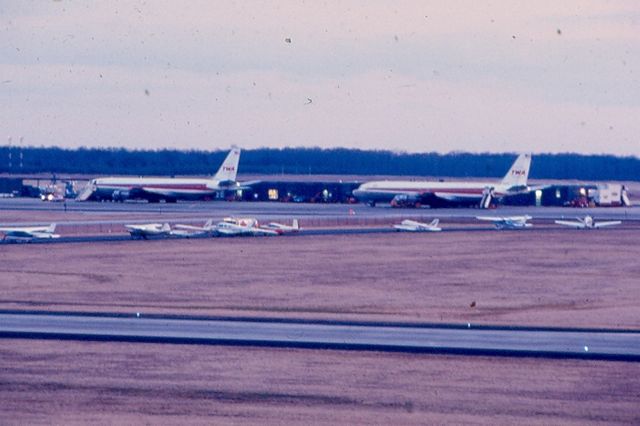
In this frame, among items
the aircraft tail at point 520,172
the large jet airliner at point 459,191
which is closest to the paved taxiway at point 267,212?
the large jet airliner at point 459,191

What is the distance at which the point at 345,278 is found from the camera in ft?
142

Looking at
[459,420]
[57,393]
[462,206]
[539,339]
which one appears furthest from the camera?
[462,206]

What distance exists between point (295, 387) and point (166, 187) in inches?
3870

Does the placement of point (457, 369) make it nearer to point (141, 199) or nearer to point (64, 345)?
point (64, 345)

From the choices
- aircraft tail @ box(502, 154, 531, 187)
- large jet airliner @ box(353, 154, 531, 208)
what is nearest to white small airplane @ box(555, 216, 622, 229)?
large jet airliner @ box(353, 154, 531, 208)

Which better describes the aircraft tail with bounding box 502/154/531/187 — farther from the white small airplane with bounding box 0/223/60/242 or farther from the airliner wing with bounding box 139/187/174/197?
the white small airplane with bounding box 0/223/60/242

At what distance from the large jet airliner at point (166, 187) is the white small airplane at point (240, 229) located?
48.1 metres

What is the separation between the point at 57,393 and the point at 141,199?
99.3m

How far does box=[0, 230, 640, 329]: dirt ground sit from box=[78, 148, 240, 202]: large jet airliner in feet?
171

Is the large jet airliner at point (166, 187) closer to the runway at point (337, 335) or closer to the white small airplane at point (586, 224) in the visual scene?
the white small airplane at point (586, 224)

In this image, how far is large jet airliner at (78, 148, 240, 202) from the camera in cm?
11562

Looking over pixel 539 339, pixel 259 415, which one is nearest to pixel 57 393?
pixel 259 415

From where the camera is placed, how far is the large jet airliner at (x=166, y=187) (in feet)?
379

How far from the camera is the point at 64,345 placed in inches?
930
